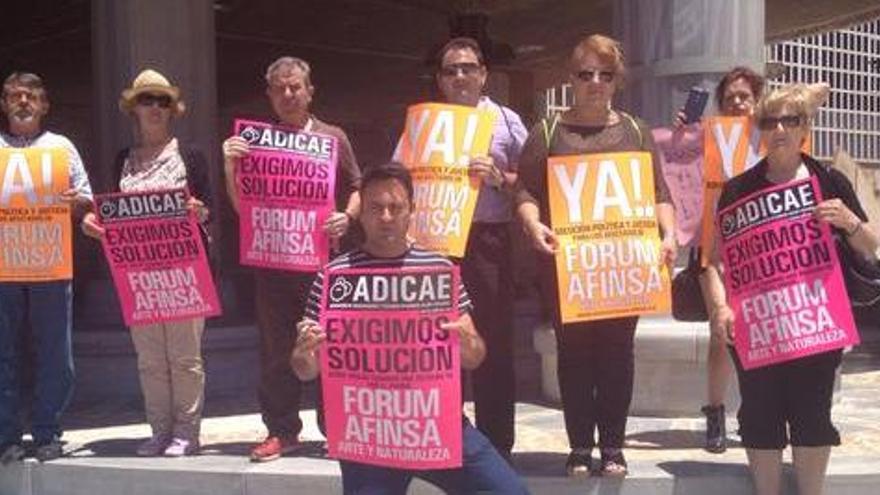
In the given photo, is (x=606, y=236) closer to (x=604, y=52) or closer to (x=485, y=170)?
(x=485, y=170)

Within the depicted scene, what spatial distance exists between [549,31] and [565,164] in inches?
546

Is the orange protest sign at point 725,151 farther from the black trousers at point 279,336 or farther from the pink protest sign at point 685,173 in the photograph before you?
the black trousers at point 279,336

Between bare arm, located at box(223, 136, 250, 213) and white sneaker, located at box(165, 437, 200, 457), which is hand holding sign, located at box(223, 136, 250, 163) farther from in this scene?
white sneaker, located at box(165, 437, 200, 457)

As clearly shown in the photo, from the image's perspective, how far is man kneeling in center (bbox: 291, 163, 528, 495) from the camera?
3.72m

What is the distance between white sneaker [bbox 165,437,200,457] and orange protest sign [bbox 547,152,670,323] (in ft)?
6.40

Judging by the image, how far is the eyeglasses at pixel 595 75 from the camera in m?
4.65

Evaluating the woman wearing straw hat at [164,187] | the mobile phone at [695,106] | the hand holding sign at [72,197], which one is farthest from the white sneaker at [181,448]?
the mobile phone at [695,106]

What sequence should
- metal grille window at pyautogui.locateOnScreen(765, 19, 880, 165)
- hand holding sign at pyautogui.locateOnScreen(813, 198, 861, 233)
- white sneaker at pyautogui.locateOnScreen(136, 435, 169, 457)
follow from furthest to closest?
metal grille window at pyautogui.locateOnScreen(765, 19, 880, 165)
white sneaker at pyautogui.locateOnScreen(136, 435, 169, 457)
hand holding sign at pyautogui.locateOnScreen(813, 198, 861, 233)

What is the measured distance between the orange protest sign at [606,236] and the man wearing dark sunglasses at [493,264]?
1.02 ft

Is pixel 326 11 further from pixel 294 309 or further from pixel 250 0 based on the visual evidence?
pixel 294 309

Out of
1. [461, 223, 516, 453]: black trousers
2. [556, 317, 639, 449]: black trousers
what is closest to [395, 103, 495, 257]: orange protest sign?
[461, 223, 516, 453]: black trousers

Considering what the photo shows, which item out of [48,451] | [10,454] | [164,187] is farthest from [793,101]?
[10,454]

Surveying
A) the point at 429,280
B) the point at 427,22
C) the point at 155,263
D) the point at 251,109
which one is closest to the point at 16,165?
the point at 155,263

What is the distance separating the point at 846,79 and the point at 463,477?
108418mm
